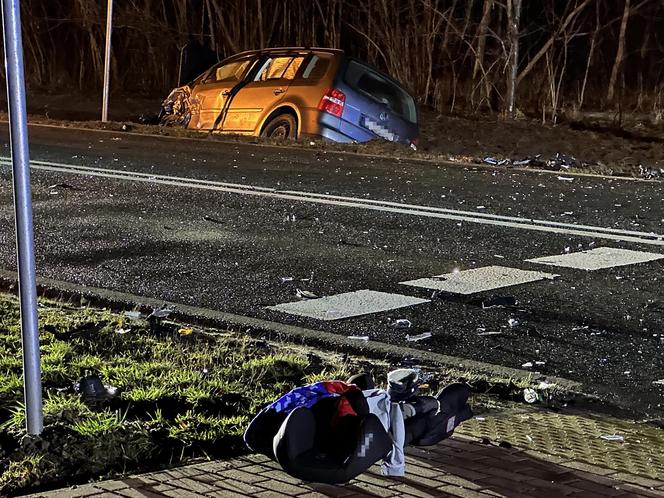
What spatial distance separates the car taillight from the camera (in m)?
16.4

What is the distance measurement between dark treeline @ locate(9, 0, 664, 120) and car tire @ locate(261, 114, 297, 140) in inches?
214

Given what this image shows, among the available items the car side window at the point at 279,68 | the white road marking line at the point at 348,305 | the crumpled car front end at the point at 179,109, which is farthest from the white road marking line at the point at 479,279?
the crumpled car front end at the point at 179,109

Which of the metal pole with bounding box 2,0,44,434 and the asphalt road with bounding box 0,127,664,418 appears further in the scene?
the asphalt road with bounding box 0,127,664,418

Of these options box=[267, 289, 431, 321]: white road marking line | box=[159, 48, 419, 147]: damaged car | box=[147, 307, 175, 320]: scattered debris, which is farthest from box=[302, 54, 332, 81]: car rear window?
box=[147, 307, 175, 320]: scattered debris

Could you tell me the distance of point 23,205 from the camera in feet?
13.9

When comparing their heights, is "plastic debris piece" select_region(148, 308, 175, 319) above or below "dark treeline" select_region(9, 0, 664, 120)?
below

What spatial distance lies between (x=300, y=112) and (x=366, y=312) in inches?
393

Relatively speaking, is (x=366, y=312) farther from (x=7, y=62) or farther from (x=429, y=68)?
(x=429, y=68)

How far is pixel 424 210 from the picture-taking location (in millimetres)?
11242

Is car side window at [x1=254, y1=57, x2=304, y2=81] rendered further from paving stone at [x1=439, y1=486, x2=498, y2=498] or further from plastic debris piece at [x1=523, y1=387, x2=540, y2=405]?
paving stone at [x1=439, y1=486, x2=498, y2=498]

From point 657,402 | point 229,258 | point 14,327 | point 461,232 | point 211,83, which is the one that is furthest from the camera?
point 211,83

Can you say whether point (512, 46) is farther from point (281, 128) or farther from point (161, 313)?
point (161, 313)

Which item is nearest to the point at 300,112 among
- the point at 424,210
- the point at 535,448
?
the point at 424,210

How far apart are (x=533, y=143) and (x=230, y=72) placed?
16.1 ft
